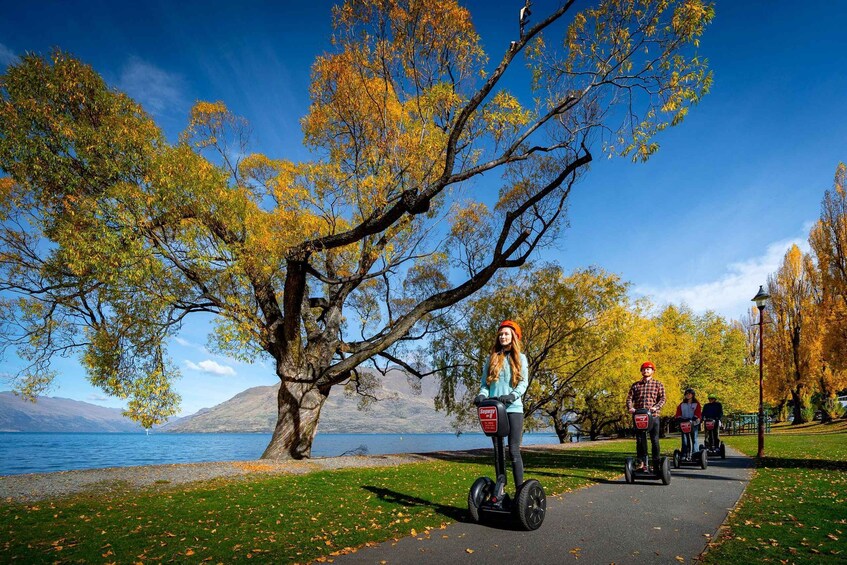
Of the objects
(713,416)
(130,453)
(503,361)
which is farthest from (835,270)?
(130,453)

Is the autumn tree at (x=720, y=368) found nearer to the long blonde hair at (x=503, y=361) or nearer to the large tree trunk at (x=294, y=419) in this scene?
the large tree trunk at (x=294, y=419)

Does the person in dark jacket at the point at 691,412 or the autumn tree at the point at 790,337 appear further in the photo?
the autumn tree at the point at 790,337

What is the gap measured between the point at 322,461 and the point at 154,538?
9462mm

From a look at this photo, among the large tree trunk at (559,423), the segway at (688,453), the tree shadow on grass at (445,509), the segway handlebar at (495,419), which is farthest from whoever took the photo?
the large tree trunk at (559,423)

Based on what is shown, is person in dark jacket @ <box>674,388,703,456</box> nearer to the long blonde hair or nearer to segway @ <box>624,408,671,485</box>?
segway @ <box>624,408,671,485</box>

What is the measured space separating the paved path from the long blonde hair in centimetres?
175

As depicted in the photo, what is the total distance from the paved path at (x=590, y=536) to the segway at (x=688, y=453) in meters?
4.01

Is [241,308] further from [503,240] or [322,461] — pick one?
[503,240]

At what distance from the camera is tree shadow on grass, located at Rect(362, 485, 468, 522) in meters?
5.93

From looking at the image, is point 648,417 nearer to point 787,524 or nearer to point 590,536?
point 787,524

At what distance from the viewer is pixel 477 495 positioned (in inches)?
217

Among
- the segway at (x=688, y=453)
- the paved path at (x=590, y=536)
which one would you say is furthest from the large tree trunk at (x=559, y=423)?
the paved path at (x=590, y=536)

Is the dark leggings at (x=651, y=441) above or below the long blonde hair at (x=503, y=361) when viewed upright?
below

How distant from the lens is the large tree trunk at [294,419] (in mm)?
15117
